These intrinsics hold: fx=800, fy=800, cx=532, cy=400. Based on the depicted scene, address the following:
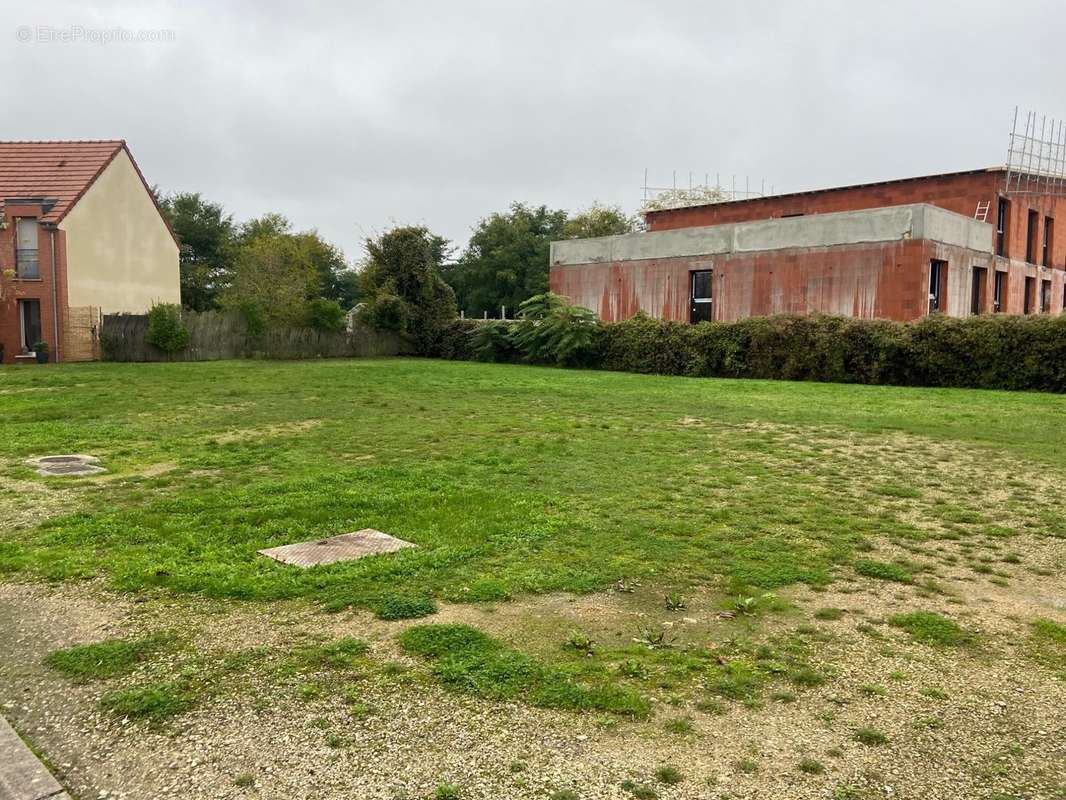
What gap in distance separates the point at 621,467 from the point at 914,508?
2740 millimetres

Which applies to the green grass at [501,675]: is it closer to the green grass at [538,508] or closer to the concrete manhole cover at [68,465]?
the green grass at [538,508]

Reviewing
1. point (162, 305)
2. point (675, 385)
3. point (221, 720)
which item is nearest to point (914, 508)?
point (221, 720)

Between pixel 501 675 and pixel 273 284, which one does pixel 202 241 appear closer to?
pixel 273 284

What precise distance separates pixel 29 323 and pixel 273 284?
34.6 feet

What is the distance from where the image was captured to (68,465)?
8180mm

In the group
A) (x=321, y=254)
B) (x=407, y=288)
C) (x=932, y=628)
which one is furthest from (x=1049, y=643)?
(x=321, y=254)

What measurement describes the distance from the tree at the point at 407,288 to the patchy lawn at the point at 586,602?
953 inches

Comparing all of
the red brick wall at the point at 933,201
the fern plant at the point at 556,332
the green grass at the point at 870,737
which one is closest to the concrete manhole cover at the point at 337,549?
the green grass at the point at 870,737

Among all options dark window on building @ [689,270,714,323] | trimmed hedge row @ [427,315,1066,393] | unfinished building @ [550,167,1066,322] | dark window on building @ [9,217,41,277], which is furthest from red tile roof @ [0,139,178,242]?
dark window on building @ [689,270,714,323]

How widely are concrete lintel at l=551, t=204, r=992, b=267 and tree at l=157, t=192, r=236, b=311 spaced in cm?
2947

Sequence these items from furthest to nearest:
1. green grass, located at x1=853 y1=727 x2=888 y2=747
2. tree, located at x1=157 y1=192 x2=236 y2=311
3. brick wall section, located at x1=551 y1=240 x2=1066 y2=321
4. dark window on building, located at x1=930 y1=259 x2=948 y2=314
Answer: tree, located at x1=157 y1=192 x2=236 y2=311
dark window on building, located at x1=930 y1=259 x2=948 y2=314
brick wall section, located at x1=551 y1=240 x2=1066 y2=321
green grass, located at x1=853 y1=727 x2=888 y2=747

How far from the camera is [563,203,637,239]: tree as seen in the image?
56094 millimetres

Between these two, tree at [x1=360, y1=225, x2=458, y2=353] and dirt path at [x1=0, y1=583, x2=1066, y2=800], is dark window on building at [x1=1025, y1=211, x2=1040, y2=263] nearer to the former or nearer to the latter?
tree at [x1=360, y1=225, x2=458, y2=353]

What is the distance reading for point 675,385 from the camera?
770 inches
